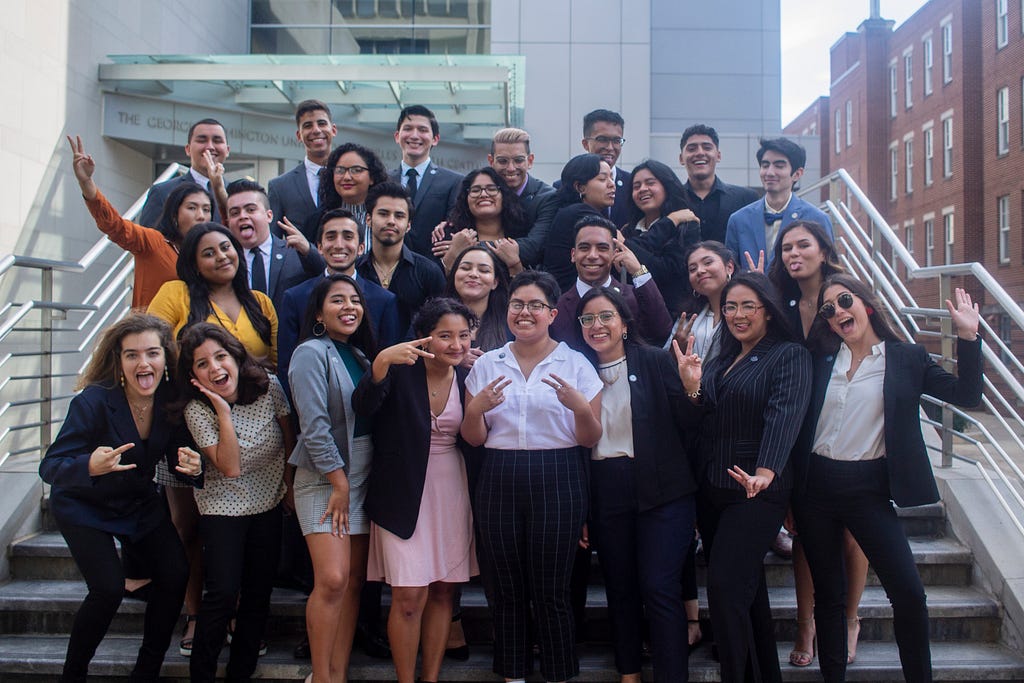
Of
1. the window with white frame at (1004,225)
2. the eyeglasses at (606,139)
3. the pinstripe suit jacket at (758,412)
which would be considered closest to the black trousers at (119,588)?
the pinstripe suit jacket at (758,412)

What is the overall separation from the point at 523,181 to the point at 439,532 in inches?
98.2

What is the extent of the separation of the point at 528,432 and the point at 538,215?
1730mm

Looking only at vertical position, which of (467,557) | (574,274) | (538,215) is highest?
(538,215)

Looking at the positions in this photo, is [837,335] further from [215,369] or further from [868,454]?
[215,369]

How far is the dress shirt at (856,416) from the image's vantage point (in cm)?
361

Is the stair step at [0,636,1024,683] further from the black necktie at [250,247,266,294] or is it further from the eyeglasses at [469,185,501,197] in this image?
the eyeglasses at [469,185,501,197]

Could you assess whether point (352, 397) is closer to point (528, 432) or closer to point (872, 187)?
point (528, 432)

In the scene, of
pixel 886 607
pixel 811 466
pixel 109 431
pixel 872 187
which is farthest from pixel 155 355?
pixel 872 187

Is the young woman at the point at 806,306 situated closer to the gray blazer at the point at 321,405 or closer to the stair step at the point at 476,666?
the stair step at the point at 476,666

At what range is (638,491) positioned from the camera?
371 cm

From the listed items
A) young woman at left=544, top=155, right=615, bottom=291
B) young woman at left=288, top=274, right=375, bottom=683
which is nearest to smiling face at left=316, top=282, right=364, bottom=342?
young woman at left=288, top=274, right=375, bottom=683

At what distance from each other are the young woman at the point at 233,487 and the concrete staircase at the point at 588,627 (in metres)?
0.43

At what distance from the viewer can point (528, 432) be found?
371cm

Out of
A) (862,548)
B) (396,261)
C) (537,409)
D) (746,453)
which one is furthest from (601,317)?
(862,548)
